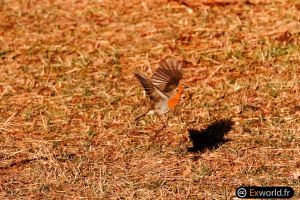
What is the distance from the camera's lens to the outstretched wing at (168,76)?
23.1ft

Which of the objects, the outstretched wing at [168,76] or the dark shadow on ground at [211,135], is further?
the dark shadow on ground at [211,135]

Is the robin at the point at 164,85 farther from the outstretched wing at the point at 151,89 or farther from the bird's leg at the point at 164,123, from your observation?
Answer: the bird's leg at the point at 164,123

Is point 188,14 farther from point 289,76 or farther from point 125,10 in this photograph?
point 289,76

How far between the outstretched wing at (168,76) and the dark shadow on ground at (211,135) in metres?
0.82

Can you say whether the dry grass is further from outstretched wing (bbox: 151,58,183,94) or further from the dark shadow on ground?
outstretched wing (bbox: 151,58,183,94)

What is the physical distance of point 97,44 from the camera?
10875 millimetres

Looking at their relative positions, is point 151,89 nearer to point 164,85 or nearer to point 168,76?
point 164,85

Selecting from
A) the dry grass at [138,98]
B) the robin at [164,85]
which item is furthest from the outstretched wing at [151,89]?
the dry grass at [138,98]

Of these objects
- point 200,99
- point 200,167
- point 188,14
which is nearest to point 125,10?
point 188,14

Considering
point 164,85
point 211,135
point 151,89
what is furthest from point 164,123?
point 164,85

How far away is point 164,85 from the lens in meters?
7.27

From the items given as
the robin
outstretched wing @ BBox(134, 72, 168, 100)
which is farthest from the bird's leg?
outstretched wing @ BBox(134, 72, 168, 100)

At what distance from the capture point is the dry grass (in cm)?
702

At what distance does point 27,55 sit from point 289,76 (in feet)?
13.6
